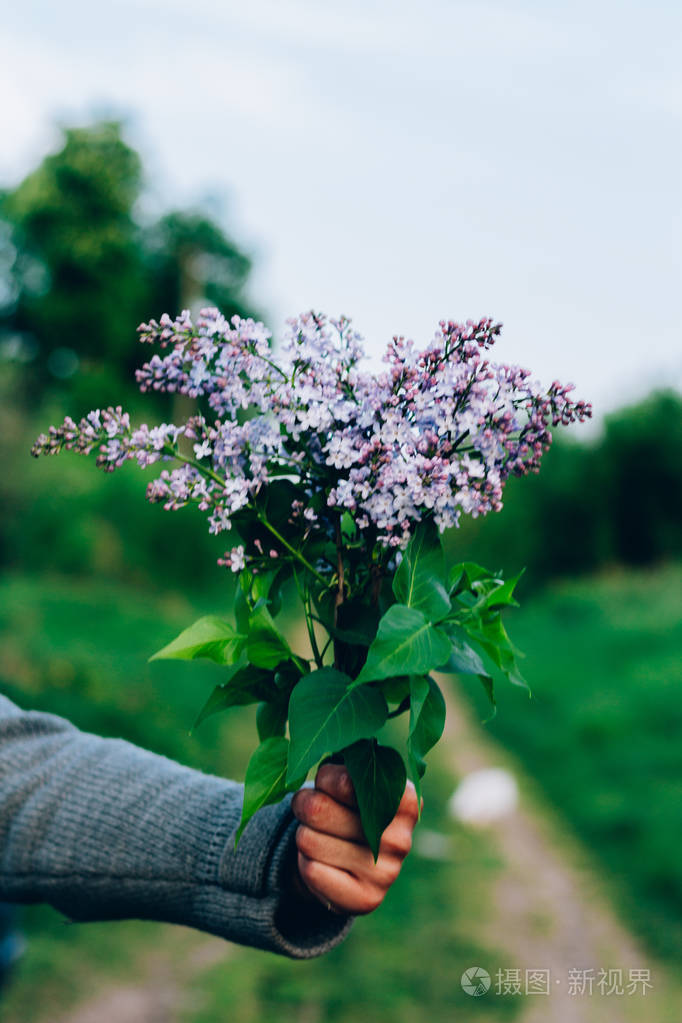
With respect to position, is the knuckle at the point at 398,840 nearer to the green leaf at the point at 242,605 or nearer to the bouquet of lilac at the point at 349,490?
the bouquet of lilac at the point at 349,490

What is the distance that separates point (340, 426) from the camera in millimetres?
1607

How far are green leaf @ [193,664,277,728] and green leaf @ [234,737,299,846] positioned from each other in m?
0.10

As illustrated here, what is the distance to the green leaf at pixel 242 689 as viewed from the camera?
5.66 ft

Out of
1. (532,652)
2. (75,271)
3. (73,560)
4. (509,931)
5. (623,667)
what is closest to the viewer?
(509,931)

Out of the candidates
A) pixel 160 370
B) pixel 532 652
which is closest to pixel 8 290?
pixel 532 652

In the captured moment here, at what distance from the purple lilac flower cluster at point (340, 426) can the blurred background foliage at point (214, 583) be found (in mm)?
3753

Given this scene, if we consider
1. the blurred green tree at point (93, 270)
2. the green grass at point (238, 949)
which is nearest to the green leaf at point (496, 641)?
the green grass at point (238, 949)

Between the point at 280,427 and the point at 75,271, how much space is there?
28.0 metres

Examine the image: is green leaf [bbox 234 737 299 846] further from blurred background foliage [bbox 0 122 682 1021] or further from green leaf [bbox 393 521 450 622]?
blurred background foliage [bbox 0 122 682 1021]

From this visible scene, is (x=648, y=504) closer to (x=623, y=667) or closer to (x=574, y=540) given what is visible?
(x=574, y=540)

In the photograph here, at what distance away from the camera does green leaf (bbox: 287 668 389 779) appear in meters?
1.53

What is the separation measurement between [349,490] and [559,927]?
15.9 ft

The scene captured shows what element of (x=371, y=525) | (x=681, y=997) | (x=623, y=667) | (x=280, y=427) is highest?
(x=623, y=667)

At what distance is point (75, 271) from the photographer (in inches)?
1078
